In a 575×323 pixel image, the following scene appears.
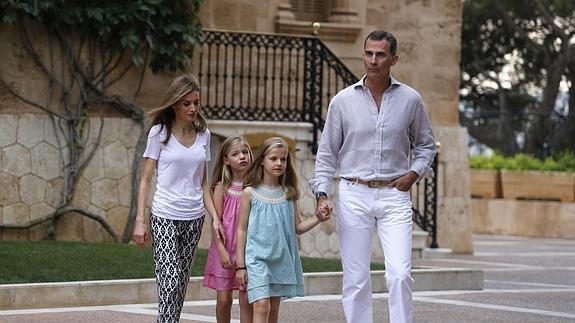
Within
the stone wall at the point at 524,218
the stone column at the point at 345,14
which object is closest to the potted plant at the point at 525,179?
the stone wall at the point at 524,218

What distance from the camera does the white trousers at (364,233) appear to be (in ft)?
29.4

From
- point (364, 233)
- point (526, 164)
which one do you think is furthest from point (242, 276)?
point (526, 164)

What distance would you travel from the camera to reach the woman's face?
365 inches

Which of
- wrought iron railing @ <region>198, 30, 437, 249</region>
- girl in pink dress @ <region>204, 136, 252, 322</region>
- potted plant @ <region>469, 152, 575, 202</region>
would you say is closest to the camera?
girl in pink dress @ <region>204, 136, 252, 322</region>

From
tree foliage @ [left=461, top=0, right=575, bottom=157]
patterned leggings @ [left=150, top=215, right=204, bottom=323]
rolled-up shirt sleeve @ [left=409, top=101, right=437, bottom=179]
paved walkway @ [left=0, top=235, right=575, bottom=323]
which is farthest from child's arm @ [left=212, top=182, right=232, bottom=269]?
tree foliage @ [left=461, top=0, right=575, bottom=157]

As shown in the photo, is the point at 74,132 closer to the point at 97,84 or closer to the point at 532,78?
the point at 97,84

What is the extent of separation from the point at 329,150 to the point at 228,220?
2.69ft

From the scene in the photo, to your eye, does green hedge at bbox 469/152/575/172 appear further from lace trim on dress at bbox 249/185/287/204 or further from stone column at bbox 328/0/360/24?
lace trim on dress at bbox 249/185/287/204

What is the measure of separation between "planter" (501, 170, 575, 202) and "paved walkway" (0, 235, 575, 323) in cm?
1093

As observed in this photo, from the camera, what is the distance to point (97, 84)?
18.2m

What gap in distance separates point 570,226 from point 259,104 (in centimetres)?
1150

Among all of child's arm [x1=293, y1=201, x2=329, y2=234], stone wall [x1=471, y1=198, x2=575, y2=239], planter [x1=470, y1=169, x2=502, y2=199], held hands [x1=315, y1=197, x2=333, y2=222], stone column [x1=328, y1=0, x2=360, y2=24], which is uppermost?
stone column [x1=328, y1=0, x2=360, y2=24]

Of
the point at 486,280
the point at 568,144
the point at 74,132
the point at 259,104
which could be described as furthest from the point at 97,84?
the point at 568,144

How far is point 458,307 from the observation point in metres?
13.1
